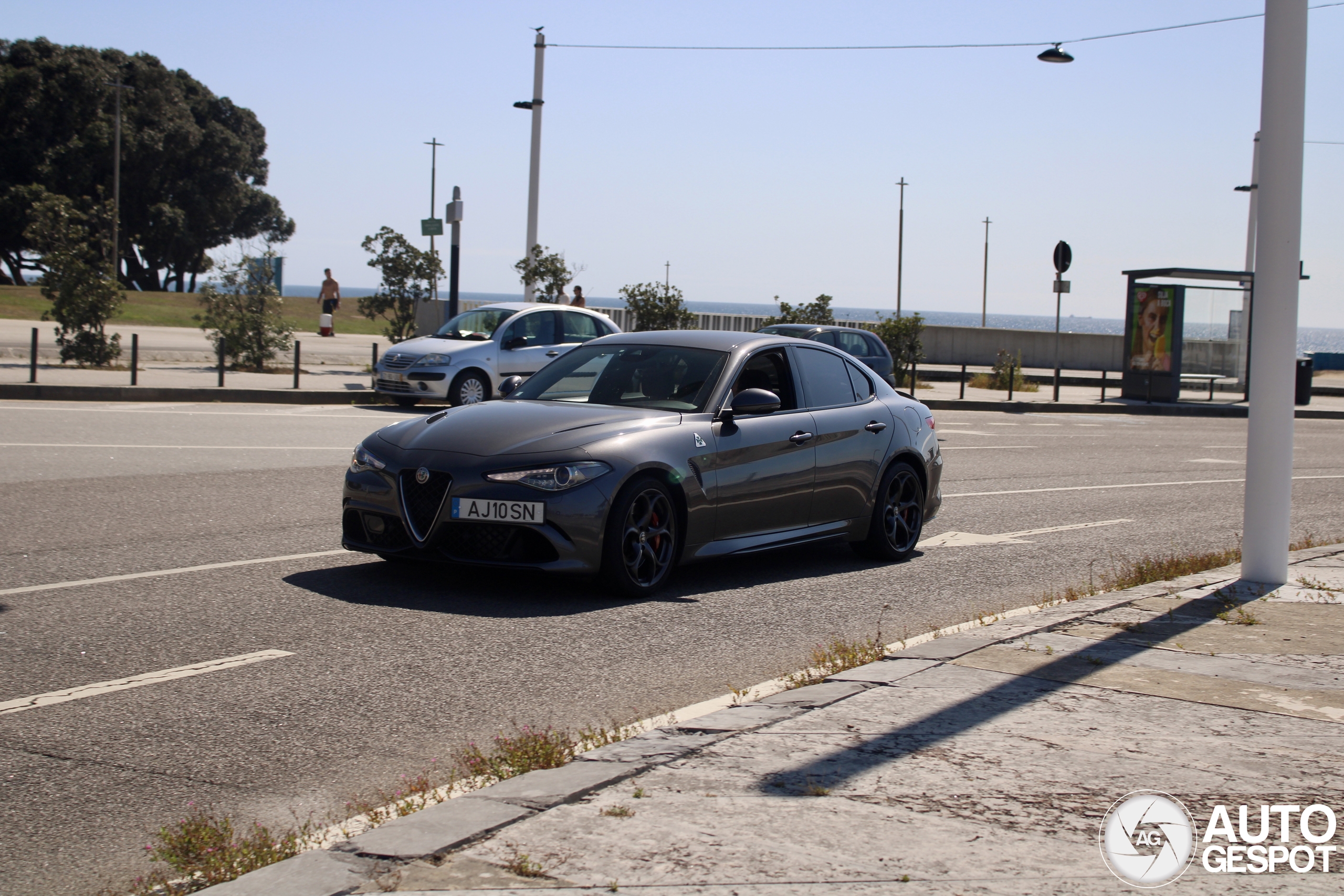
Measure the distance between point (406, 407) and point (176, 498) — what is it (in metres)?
11.2

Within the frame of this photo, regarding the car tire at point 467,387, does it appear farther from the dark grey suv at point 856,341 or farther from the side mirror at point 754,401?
the side mirror at point 754,401

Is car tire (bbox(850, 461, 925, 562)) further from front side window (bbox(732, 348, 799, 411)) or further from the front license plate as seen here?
the front license plate

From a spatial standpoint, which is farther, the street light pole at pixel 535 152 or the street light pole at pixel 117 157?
the street light pole at pixel 117 157

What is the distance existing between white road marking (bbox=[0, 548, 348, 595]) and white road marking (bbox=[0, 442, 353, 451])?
5821 mm

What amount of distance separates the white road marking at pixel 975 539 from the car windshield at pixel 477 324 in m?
12.2

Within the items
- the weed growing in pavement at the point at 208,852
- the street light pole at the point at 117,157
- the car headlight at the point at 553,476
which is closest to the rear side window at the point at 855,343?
the car headlight at the point at 553,476

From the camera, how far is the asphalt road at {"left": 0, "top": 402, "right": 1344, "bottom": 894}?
4.19 m

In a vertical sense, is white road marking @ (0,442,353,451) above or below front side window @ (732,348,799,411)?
below

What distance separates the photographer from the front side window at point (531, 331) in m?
20.9

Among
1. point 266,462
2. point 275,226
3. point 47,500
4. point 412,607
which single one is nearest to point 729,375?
point 412,607

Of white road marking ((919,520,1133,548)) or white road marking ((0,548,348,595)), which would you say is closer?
white road marking ((0,548,348,595))

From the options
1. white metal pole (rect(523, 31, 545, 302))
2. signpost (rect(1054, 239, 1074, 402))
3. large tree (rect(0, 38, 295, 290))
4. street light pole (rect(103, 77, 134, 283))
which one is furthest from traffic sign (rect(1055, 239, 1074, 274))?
large tree (rect(0, 38, 295, 290))

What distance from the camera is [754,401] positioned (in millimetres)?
7688

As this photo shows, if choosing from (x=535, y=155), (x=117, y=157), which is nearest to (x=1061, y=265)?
(x=535, y=155)
